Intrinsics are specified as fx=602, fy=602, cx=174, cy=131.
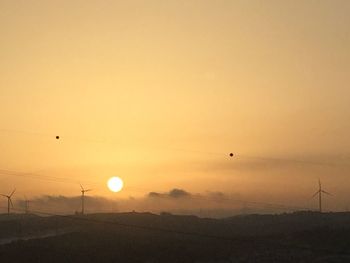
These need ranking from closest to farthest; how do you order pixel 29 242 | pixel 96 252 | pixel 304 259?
pixel 304 259 < pixel 96 252 < pixel 29 242

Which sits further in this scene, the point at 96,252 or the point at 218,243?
the point at 218,243

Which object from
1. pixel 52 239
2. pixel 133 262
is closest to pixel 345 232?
pixel 133 262

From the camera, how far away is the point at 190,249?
171m

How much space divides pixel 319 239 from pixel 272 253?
31.1 meters

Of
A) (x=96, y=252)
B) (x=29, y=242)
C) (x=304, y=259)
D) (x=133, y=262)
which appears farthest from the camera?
(x=29, y=242)

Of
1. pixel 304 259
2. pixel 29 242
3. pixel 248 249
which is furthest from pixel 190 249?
pixel 29 242

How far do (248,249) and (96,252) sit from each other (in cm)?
4264

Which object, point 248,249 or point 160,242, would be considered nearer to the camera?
point 248,249

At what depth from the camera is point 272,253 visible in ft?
510

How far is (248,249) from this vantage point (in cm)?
16888

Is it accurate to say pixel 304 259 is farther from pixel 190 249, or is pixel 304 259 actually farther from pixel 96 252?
pixel 96 252

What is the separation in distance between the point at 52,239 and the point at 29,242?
8.64 meters

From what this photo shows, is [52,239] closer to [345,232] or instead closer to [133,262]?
[133,262]

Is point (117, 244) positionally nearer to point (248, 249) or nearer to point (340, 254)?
point (248, 249)
